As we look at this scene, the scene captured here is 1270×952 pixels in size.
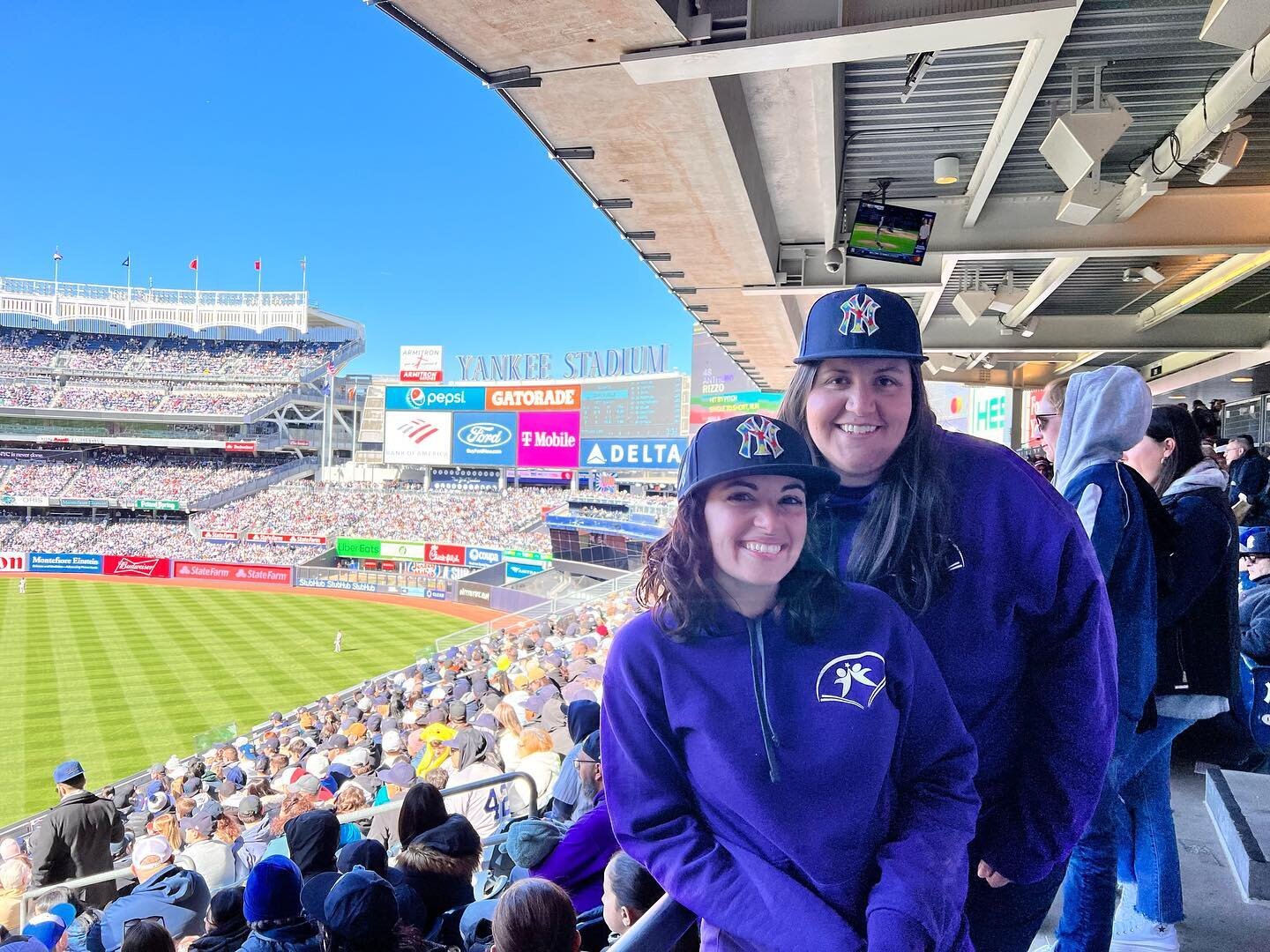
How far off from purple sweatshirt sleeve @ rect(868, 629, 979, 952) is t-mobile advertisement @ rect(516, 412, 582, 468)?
1729 inches

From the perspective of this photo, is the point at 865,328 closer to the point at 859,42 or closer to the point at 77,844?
the point at 859,42

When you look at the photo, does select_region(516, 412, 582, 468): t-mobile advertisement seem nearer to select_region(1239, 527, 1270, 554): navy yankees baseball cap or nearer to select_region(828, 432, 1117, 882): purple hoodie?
select_region(1239, 527, 1270, 554): navy yankees baseball cap

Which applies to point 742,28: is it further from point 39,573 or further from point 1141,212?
point 39,573

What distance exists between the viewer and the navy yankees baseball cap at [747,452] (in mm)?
1441

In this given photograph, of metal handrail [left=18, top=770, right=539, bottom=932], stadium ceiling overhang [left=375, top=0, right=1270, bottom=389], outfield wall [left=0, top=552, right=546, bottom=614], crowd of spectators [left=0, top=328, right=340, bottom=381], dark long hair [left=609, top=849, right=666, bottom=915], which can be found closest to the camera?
dark long hair [left=609, top=849, right=666, bottom=915]

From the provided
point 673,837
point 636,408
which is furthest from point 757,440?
point 636,408

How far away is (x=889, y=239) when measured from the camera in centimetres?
598

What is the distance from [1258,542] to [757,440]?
4.29 m

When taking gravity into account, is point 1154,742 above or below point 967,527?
below

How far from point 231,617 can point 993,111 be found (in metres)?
29.0

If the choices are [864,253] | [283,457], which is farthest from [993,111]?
[283,457]

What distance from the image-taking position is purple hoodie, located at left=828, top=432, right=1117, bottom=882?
1.58 m

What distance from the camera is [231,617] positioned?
2830 centimetres

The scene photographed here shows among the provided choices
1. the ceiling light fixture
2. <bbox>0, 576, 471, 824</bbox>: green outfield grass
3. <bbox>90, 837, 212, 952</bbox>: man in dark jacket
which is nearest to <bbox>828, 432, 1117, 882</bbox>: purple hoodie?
<bbox>90, 837, 212, 952</bbox>: man in dark jacket
